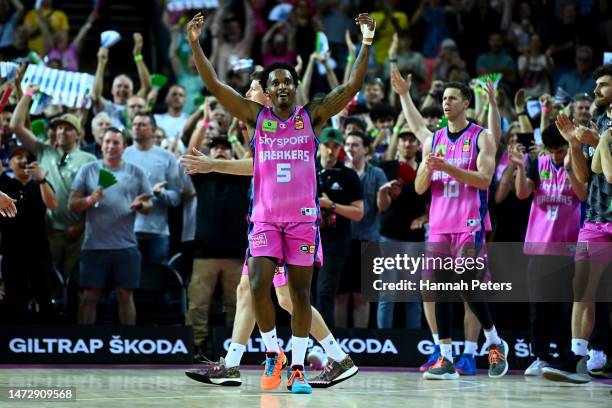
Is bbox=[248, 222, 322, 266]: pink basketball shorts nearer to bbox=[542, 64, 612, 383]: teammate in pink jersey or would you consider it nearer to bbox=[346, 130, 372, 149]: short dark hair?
bbox=[542, 64, 612, 383]: teammate in pink jersey

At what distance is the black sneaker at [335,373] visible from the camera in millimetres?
8539

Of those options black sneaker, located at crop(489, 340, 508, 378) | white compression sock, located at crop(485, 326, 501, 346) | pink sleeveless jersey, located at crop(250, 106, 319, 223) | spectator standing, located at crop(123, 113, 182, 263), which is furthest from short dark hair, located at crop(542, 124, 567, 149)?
spectator standing, located at crop(123, 113, 182, 263)

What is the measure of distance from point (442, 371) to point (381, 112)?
4.41 meters

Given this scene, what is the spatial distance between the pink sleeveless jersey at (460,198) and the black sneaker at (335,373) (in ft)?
6.65

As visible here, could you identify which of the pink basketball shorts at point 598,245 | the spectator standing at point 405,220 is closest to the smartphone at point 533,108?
the spectator standing at point 405,220

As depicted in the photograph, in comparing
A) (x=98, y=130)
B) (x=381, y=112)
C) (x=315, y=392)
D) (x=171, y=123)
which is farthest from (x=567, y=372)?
(x=171, y=123)

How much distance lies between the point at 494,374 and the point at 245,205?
331 cm

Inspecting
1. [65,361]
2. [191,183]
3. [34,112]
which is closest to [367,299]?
[191,183]

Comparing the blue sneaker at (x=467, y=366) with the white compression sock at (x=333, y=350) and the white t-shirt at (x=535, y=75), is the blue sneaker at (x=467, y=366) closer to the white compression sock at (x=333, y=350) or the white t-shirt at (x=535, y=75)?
the white compression sock at (x=333, y=350)

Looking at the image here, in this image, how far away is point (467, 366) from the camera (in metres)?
10.2

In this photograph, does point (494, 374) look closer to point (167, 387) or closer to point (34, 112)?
point (167, 387)

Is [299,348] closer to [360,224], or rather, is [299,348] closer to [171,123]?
[360,224]

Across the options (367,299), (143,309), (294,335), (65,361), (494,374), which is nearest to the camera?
(294,335)

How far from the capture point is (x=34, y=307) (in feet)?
37.5
